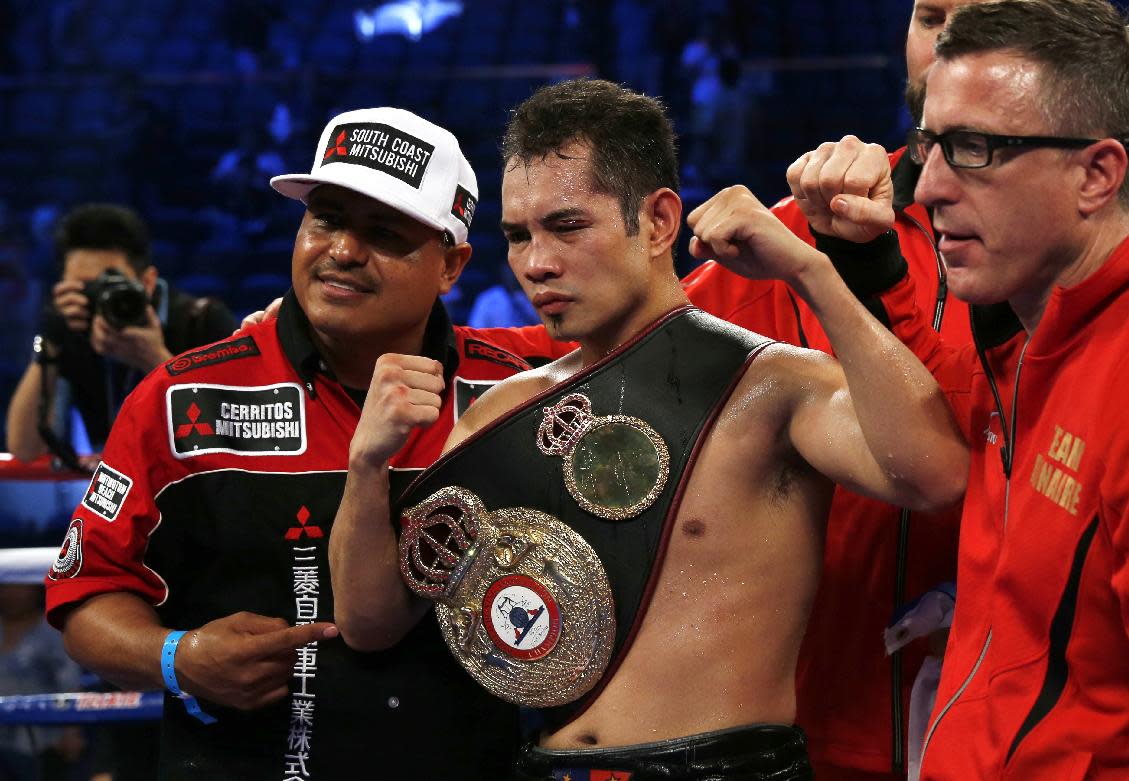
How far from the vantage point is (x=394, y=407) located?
5.00ft

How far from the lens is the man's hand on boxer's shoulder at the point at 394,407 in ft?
4.99

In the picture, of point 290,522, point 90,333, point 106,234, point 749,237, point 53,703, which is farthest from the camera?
point 106,234

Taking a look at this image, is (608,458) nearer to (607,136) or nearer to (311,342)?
(607,136)

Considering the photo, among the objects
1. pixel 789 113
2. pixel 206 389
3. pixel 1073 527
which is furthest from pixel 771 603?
pixel 789 113

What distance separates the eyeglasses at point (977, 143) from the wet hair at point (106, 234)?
254cm

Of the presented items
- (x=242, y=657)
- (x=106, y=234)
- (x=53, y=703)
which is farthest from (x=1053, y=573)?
(x=106, y=234)

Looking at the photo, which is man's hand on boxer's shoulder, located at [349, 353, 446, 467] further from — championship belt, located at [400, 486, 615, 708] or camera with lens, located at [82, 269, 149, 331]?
camera with lens, located at [82, 269, 149, 331]

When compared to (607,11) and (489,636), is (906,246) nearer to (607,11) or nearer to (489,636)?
(489,636)

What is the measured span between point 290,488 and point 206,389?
0.62ft

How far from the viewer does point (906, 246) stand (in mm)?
1833

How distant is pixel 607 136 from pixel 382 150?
0.44 metres

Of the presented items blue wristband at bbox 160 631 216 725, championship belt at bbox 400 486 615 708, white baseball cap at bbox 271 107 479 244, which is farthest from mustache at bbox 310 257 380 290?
blue wristband at bbox 160 631 216 725

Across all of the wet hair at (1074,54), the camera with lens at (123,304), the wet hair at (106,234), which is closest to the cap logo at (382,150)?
the wet hair at (1074,54)

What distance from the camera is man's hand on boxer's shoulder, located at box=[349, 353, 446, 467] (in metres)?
1.52
